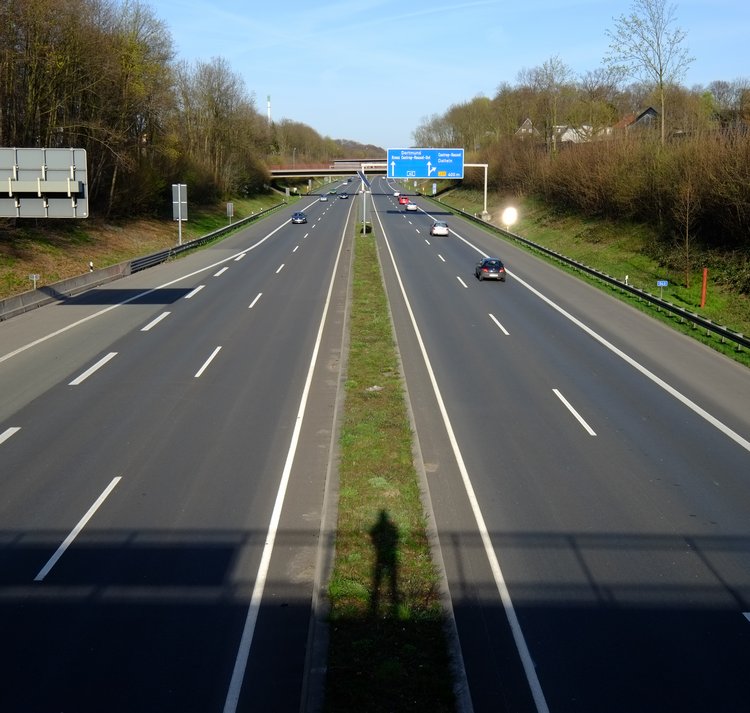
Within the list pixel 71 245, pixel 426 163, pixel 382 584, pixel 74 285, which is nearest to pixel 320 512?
pixel 382 584

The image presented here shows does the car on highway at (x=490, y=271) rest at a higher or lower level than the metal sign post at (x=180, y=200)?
lower

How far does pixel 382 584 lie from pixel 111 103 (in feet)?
166

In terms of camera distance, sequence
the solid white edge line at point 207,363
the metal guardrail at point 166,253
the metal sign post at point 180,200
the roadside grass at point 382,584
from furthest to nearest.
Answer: the metal sign post at point 180,200 < the metal guardrail at point 166,253 < the solid white edge line at point 207,363 < the roadside grass at point 382,584

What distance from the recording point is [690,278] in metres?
34.5

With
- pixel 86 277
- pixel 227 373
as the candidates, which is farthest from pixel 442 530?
pixel 86 277

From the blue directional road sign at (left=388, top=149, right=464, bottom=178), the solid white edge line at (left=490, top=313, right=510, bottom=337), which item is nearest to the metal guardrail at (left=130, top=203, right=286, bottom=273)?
the blue directional road sign at (left=388, top=149, right=464, bottom=178)

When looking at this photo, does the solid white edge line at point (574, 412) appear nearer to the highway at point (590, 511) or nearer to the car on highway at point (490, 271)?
the highway at point (590, 511)

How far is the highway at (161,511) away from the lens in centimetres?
755

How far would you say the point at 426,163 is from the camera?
69.8 m

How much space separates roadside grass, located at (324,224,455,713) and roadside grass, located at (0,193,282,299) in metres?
22.1

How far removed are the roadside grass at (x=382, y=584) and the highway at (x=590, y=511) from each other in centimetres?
36

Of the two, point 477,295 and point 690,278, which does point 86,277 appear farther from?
point 690,278

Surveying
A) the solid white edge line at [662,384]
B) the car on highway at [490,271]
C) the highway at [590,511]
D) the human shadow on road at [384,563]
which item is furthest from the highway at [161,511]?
the car on highway at [490,271]

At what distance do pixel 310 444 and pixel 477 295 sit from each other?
762 inches
